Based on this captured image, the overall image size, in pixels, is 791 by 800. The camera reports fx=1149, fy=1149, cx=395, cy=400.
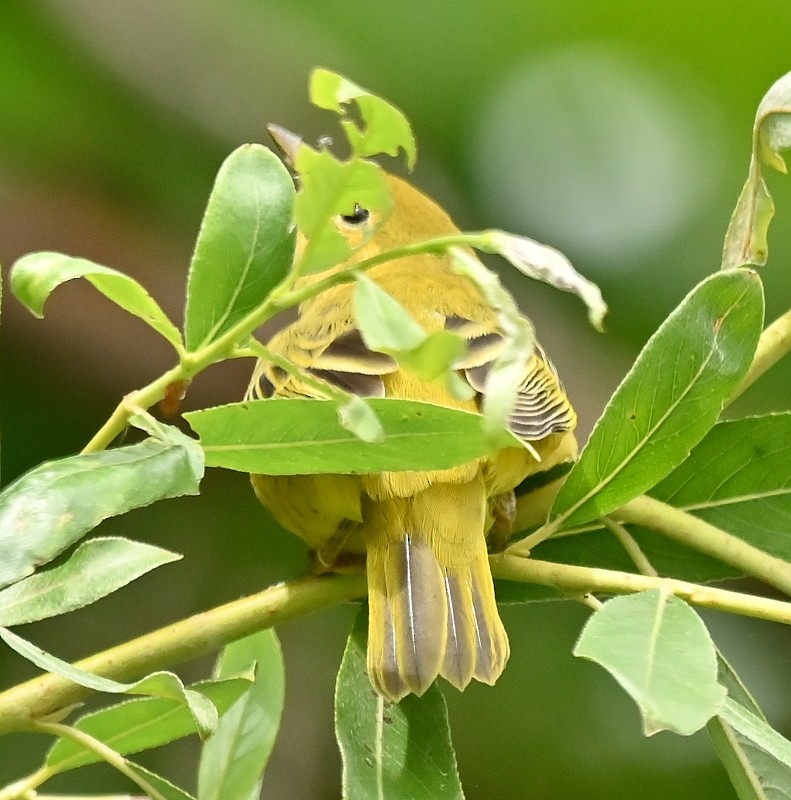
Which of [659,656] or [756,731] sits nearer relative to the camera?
[659,656]

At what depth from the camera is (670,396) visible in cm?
114

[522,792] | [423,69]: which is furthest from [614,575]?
[423,69]

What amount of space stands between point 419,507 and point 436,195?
242 cm

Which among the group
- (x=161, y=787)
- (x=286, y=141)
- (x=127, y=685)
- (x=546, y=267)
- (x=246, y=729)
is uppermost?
(x=546, y=267)

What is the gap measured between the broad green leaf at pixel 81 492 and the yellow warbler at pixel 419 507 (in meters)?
0.21

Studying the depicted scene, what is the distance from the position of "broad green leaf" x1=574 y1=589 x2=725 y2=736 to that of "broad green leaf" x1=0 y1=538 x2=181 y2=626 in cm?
34

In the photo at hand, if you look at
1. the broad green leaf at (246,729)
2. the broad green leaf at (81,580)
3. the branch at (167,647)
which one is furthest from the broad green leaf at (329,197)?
the broad green leaf at (246,729)

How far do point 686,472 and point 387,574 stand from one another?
37cm

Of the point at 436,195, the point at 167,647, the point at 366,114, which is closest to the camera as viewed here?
the point at 366,114

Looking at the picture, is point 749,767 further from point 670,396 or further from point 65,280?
point 65,280

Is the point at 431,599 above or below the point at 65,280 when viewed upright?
below

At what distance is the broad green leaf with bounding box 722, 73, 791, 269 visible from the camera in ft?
3.59

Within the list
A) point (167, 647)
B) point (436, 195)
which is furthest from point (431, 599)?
point (436, 195)

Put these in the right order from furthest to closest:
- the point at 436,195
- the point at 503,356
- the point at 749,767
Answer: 1. the point at 436,195
2. the point at 749,767
3. the point at 503,356
